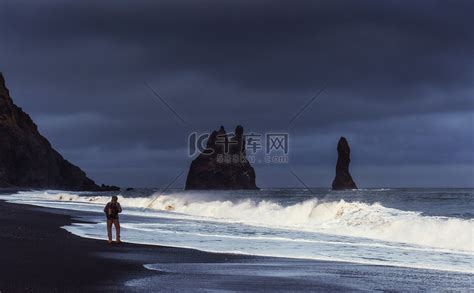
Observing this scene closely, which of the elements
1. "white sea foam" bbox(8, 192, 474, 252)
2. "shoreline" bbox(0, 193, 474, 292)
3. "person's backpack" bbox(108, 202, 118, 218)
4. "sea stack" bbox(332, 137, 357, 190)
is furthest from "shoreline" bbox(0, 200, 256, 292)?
"sea stack" bbox(332, 137, 357, 190)

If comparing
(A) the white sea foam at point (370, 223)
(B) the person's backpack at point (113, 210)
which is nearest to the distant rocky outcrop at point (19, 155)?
(A) the white sea foam at point (370, 223)

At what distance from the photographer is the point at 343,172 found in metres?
193

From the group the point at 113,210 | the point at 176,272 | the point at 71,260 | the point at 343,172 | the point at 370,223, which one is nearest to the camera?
the point at 176,272

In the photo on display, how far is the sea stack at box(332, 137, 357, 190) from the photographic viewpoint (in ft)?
621

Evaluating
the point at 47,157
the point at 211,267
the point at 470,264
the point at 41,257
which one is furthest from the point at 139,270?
the point at 47,157

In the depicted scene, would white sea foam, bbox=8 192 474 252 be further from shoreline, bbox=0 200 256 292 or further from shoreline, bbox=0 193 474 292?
shoreline, bbox=0 200 256 292

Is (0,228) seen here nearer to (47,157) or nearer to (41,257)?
(41,257)

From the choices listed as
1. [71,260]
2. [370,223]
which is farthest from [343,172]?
[71,260]

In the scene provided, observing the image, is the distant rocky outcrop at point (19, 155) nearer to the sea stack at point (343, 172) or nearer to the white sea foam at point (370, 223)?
the sea stack at point (343, 172)

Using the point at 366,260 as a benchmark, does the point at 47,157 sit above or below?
above

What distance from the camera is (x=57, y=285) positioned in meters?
11.7

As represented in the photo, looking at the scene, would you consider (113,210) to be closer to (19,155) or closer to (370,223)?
(370,223)

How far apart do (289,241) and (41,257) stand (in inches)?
388

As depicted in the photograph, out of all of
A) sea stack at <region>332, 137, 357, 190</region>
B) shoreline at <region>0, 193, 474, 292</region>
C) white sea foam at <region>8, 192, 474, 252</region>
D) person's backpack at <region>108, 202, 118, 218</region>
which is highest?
Result: sea stack at <region>332, 137, 357, 190</region>
